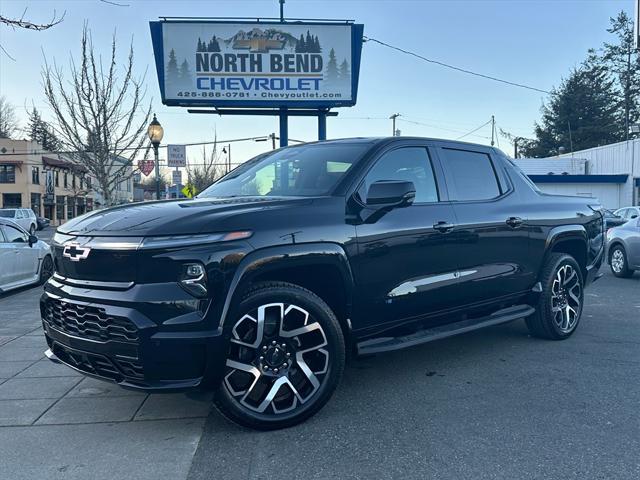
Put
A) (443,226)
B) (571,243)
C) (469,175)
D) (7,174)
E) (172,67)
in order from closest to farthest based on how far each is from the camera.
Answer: (443,226) < (469,175) < (571,243) < (172,67) < (7,174)

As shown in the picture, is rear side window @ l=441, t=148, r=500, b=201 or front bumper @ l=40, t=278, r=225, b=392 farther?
rear side window @ l=441, t=148, r=500, b=201

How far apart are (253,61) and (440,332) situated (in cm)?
1186

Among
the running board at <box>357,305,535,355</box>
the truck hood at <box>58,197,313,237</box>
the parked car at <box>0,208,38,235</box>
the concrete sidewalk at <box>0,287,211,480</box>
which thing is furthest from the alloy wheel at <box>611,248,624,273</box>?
the parked car at <box>0,208,38,235</box>

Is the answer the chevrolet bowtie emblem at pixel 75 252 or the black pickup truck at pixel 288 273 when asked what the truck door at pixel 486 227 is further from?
the chevrolet bowtie emblem at pixel 75 252

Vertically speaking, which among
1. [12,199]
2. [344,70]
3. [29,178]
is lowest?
[12,199]

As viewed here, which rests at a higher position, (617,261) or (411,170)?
(411,170)

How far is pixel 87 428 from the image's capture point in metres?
3.53

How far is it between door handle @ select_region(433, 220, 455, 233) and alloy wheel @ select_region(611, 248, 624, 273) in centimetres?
824

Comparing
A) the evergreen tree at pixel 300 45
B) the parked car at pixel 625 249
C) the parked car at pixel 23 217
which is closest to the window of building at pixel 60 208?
the parked car at pixel 23 217

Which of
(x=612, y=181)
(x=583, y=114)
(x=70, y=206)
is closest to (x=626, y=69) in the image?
(x=583, y=114)

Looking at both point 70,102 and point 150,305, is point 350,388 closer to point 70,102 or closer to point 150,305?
point 150,305

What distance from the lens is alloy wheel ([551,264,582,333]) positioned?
18.1ft

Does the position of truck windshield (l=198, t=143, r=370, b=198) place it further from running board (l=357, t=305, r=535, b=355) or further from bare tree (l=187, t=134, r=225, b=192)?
bare tree (l=187, t=134, r=225, b=192)

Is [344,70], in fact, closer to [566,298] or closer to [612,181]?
[566,298]
